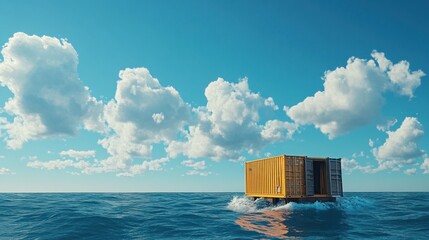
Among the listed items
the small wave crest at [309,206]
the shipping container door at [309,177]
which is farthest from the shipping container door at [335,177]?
the shipping container door at [309,177]

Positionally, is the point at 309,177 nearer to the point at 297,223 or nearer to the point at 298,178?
the point at 298,178

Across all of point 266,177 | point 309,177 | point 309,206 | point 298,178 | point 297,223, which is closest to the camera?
point 297,223

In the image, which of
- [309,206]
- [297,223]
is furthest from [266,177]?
[297,223]

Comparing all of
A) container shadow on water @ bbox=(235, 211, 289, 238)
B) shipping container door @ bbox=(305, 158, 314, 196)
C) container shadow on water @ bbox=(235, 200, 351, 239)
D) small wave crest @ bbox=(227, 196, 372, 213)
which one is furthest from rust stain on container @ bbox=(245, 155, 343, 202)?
container shadow on water @ bbox=(235, 211, 289, 238)

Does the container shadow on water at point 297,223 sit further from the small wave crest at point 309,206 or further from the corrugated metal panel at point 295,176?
the corrugated metal panel at point 295,176

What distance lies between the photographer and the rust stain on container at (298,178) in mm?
27750

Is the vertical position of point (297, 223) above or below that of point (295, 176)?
below

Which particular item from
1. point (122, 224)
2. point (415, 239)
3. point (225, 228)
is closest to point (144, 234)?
point (122, 224)

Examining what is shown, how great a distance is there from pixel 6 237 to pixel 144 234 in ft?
22.5

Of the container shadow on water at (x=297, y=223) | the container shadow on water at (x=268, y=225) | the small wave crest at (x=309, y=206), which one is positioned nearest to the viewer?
the container shadow on water at (x=297, y=223)

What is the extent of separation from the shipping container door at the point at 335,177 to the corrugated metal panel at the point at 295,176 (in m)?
2.94

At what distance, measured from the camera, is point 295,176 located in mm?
28141

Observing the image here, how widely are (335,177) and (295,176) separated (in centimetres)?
456

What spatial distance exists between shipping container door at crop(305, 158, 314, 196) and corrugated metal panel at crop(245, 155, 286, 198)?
2533 millimetres
